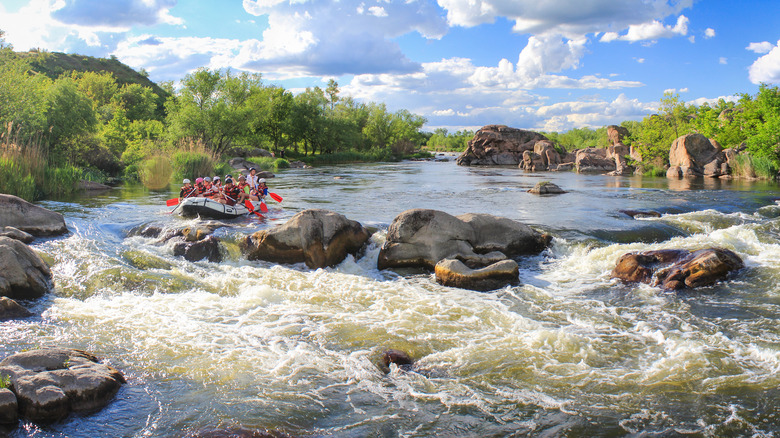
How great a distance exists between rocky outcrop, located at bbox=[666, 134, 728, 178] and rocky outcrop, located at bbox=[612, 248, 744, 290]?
28.6m

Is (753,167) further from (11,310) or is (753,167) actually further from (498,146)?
(498,146)

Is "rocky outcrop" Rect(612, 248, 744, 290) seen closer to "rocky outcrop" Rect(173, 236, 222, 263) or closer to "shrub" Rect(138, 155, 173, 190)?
"rocky outcrop" Rect(173, 236, 222, 263)

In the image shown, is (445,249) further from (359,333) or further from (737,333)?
(737,333)

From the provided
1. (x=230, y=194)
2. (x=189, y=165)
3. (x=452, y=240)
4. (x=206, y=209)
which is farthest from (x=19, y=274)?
(x=189, y=165)

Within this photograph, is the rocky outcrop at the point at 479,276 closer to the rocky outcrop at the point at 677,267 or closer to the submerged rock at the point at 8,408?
the rocky outcrop at the point at 677,267

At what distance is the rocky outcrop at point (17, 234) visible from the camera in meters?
12.0

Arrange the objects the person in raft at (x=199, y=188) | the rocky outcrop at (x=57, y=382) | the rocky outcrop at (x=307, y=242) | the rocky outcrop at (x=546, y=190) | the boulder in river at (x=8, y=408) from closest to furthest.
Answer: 1. the boulder in river at (x=8, y=408)
2. the rocky outcrop at (x=57, y=382)
3. the rocky outcrop at (x=307, y=242)
4. the person in raft at (x=199, y=188)
5. the rocky outcrop at (x=546, y=190)

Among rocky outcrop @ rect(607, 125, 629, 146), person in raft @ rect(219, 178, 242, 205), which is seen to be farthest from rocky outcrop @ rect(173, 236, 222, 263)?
rocky outcrop @ rect(607, 125, 629, 146)

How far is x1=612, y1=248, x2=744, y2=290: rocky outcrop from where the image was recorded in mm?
10141

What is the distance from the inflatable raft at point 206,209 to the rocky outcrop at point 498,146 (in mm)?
58964

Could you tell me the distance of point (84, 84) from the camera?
56.9 m

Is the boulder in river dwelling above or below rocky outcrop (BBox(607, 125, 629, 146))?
below

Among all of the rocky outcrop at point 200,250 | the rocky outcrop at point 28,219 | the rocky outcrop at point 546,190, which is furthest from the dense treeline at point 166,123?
the rocky outcrop at point 546,190

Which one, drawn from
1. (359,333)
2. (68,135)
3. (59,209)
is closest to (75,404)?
(359,333)
